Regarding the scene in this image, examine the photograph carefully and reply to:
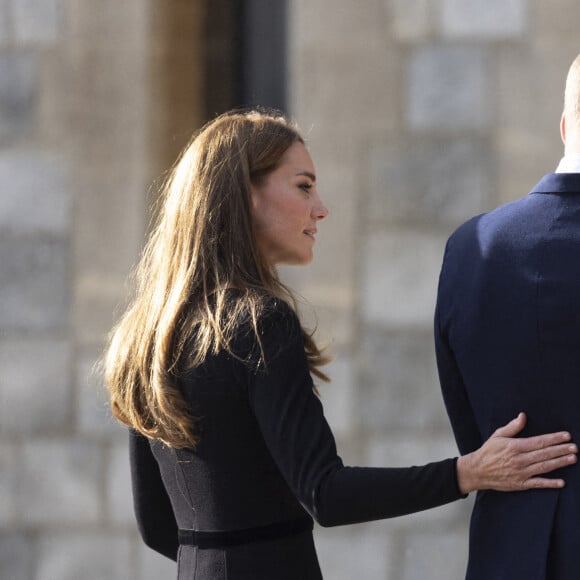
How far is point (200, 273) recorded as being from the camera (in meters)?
2.41

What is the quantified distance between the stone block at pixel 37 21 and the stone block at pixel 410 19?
127 cm

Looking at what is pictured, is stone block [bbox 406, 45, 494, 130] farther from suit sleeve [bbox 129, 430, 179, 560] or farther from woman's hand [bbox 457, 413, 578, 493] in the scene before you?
woman's hand [bbox 457, 413, 578, 493]

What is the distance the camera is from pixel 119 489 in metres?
4.75

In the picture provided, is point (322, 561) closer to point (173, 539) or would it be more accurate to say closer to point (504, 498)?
point (173, 539)

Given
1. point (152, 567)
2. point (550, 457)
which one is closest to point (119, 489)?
point (152, 567)

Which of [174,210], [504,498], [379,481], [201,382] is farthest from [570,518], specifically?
[174,210]

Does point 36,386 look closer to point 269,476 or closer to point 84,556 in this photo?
point 84,556

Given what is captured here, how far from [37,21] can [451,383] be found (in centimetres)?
292

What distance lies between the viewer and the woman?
7.38ft

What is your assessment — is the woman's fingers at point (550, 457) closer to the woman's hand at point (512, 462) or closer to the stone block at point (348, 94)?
the woman's hand at point (512, 462)

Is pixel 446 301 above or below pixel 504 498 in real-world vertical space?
above

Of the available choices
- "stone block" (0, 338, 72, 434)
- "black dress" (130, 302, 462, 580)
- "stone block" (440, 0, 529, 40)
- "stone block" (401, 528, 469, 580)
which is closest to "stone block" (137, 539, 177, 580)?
"stone block" (0, 338, 72, 434)

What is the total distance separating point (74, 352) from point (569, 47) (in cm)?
217

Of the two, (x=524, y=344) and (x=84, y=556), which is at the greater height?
(x=524, y=344)
